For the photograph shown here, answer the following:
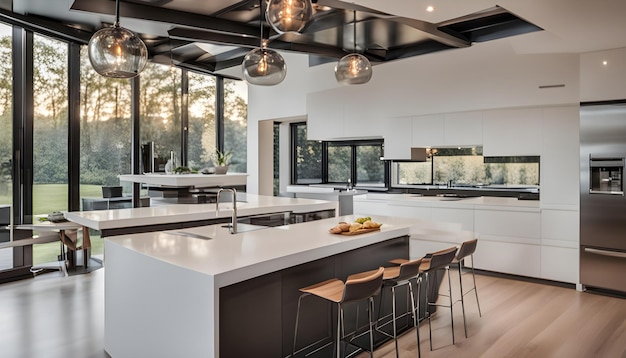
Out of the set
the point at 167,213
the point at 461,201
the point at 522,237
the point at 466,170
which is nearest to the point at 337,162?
the point at 466,170

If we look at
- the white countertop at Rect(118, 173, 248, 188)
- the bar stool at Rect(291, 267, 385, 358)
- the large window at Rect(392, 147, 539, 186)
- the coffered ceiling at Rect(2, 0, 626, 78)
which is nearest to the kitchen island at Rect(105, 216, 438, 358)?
the bar stool at Rect(291, 267, 385, 358)

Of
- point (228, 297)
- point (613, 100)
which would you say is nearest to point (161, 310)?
point (228, 297)

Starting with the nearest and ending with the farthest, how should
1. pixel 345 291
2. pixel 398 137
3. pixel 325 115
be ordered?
pixel 345 291 < pixel 398 137 < pixel 325 115

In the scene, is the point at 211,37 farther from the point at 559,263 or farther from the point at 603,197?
the point at 559,263

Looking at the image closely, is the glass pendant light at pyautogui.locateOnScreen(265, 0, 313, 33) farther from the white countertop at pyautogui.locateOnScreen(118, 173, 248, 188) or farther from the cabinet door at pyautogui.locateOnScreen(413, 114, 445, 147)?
the cabinet door at pyautogui.locateOnScreen(413, 114, 445, 147)

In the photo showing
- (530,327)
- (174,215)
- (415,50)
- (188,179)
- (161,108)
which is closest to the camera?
(530,327)

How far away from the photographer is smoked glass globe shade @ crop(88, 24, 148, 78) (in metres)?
2.53

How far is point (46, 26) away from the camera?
16.4 ft

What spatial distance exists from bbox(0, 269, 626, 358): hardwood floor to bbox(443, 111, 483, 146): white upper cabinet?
1816 mm

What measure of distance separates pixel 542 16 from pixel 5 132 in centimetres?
550

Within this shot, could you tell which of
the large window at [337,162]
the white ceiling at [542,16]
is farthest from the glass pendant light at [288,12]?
the large window at [337,162]

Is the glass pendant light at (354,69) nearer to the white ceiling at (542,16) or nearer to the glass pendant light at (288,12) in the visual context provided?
the white ceiling at (542,16)

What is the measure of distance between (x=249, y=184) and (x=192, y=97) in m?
1.84

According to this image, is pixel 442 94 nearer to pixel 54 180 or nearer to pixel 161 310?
pixel 161 310
